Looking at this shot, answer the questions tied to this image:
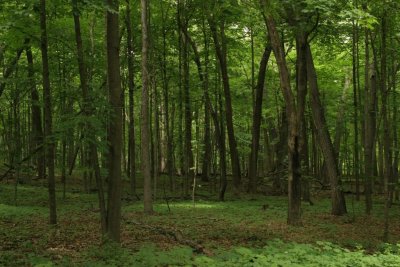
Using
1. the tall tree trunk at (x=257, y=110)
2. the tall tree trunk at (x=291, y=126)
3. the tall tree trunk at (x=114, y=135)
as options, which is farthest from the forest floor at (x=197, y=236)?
the tall tree trunk at (x=257, y=110)

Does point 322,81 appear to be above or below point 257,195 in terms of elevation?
above

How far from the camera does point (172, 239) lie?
10.5 meters

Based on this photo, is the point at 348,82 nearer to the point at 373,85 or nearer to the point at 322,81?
the point at 322,81

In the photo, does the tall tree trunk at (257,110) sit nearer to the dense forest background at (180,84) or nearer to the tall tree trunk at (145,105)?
the dense forest background at (180,84)

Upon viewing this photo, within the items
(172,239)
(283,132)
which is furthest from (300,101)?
(283,132)

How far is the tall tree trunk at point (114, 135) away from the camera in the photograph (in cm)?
881

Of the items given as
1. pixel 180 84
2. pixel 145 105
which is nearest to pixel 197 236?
pixel 145 105

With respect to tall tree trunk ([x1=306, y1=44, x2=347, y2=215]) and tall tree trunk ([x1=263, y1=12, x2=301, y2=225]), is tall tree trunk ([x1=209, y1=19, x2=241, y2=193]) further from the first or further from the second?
tall tree trunk ([x1=263, y1=12, x2=301, y2=225])

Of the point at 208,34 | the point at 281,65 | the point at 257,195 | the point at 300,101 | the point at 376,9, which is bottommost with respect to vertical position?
the point at 257,195

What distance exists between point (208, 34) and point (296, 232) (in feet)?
48.3

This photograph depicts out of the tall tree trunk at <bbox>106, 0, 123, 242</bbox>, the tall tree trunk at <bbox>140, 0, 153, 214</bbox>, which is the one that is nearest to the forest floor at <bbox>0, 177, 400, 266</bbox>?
the tall tree trunk at <bbox>106, 0, 123, 242</bbox>

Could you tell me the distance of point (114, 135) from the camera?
8867 mm

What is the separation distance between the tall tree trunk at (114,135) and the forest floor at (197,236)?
65 centimetres

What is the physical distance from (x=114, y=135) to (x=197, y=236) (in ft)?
12.5
